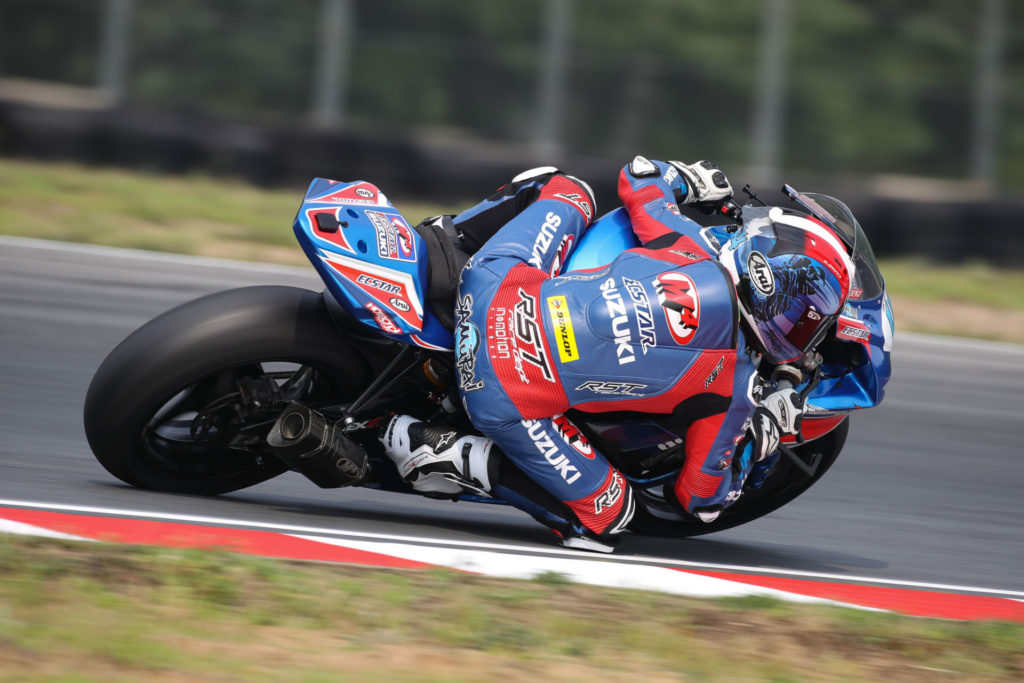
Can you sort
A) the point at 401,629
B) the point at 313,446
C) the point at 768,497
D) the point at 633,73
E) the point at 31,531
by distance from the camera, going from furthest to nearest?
the point at 633,73
the point at 768,497
the point at 313,446
the point at 31,531
the point at 401,629

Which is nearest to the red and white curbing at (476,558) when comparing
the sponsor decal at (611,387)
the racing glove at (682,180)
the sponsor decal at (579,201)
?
the sponsor decal at (611,387)

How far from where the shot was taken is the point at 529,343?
3971 mm

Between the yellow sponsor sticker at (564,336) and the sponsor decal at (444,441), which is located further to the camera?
the sponsor decal at (444,441)

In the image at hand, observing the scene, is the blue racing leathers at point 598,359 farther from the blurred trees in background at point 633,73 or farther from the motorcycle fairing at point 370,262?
the blurred trees in background at point 633,73

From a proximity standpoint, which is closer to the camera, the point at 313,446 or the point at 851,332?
the point at 313,446

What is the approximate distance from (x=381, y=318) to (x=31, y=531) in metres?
1.19

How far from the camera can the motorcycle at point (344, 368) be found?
12.6 ft

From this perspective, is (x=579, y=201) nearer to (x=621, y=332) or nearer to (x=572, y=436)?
(x=621, y=332)

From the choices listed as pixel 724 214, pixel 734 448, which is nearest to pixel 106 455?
pixel 734 448

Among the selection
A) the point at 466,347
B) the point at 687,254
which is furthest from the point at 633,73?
the point at 466,347

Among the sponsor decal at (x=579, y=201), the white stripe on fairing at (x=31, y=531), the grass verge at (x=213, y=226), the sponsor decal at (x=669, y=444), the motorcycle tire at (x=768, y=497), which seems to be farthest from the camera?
the grass verge at (x=213, y=226)

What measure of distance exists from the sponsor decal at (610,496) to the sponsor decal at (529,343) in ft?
1.46

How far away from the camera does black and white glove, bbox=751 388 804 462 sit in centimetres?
407

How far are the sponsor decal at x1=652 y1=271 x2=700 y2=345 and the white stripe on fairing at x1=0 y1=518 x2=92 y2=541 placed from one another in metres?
1.86
